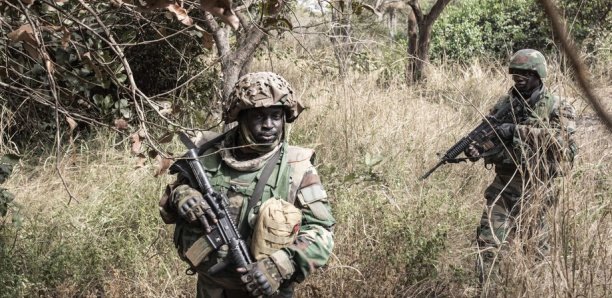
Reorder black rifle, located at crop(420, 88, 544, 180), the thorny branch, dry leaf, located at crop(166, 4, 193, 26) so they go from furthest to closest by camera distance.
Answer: black rifle, located at crop(420, 88, 544, 180) → dry leaf, located at crop(166, 4, 193, 26) → the thorny branch

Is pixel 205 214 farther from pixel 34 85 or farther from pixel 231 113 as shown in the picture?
pixel 34 85

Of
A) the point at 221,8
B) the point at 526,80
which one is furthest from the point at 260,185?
the point at 526,80

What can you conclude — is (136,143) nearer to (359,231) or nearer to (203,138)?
(203,138)

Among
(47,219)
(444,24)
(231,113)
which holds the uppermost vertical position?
(444,24)

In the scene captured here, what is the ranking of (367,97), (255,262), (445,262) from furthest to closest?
1. (367,97)
2. (445,262)
3. (255,262)

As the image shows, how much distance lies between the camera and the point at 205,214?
263cm

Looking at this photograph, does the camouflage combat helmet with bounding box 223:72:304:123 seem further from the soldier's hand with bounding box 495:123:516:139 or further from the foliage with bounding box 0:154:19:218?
the soldier's hand with bounding box 495:123:516:139

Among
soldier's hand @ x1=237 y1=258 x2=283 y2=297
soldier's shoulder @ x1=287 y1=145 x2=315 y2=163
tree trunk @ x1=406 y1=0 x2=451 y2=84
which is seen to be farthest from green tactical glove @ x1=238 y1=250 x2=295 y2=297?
tree trunk @ x1=406 y1=0 x2=451 y2=84

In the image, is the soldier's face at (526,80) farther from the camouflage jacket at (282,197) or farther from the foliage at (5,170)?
the foliage at (5,170)

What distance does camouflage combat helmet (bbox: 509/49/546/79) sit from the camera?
4.45m

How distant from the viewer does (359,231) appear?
4.39m

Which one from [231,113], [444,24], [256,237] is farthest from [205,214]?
[444,24]

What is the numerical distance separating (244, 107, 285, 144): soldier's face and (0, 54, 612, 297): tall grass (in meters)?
0.87

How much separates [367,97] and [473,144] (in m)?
2.64
